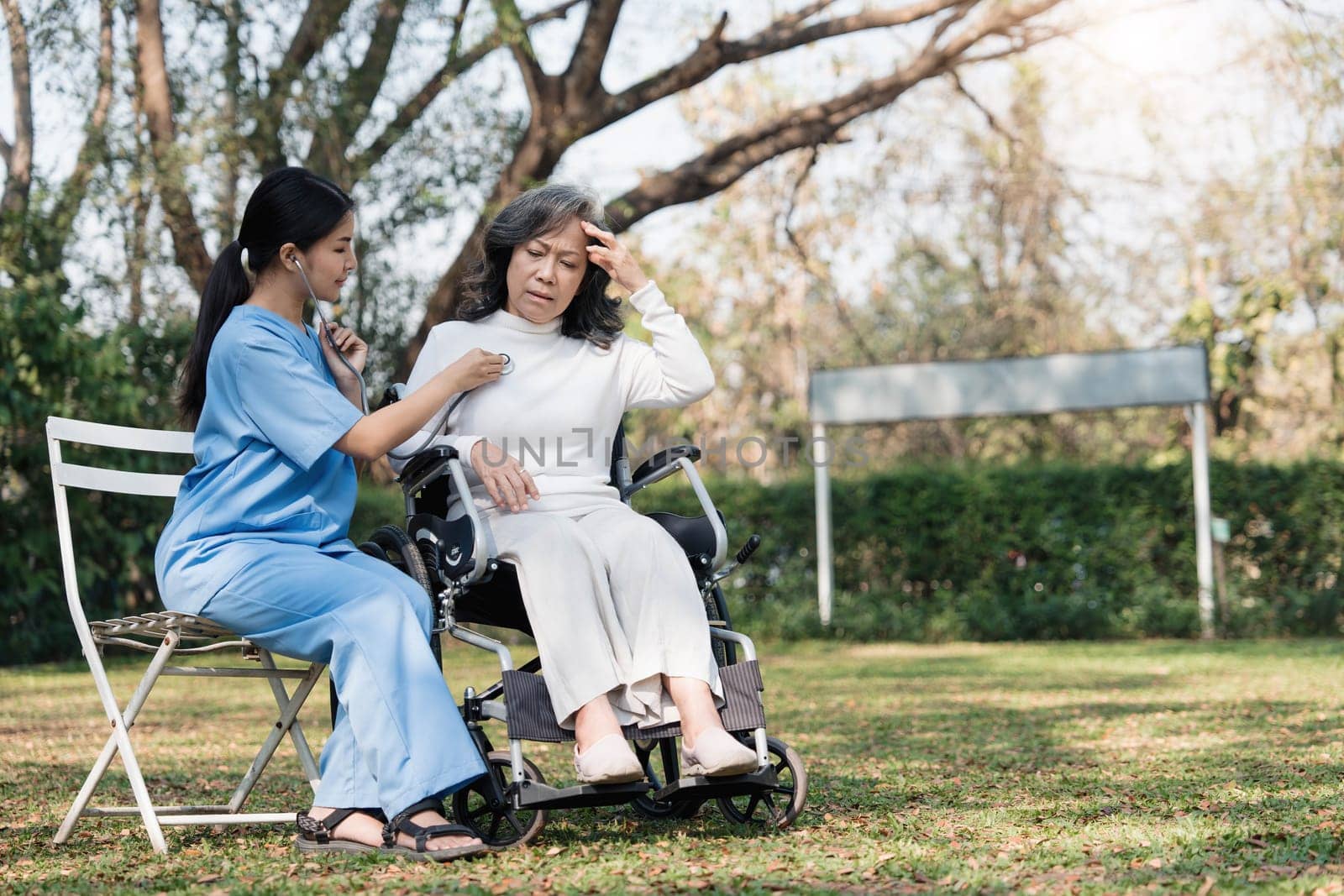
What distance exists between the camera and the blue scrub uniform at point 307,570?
2646mm

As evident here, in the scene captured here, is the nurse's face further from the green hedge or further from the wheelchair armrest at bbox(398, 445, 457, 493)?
the green hedge

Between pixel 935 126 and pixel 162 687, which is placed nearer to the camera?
pixel 162 687

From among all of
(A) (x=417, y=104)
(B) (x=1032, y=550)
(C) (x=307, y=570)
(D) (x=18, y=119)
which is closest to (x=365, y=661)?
(C) (x=307, y=570)

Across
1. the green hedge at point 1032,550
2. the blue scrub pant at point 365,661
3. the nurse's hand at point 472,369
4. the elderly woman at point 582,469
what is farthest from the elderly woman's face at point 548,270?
the green hedge at point 1032,550

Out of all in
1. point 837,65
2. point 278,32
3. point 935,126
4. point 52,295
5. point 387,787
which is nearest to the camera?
point 387,787

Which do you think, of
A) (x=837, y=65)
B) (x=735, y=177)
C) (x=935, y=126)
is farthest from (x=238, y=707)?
(x=935, y=126)

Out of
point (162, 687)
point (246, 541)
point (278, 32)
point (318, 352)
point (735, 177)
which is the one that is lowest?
point (162, 687)

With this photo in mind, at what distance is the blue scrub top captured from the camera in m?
2.81

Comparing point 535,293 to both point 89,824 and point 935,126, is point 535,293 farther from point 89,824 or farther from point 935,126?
point 935,126

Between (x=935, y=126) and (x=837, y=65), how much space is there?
566 centimetres

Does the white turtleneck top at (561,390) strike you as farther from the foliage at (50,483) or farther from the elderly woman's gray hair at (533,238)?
the foliage at (50,483)

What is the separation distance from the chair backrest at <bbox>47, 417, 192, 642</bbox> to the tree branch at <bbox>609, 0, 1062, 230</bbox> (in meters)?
7.90

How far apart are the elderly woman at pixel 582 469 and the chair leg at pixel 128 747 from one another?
70 centimetres

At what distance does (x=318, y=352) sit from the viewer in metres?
3.07
